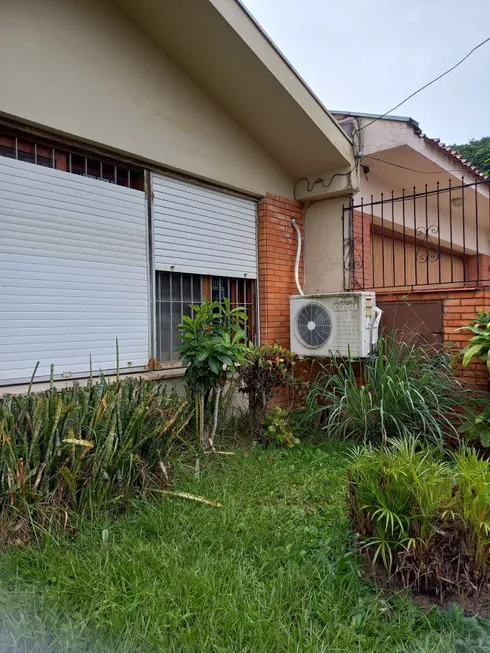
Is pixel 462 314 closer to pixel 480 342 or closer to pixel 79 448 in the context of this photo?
pixel 480 342

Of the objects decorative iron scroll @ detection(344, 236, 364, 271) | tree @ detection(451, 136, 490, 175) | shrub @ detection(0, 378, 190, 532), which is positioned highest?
tree @ detection(451, 136, 490, 175)

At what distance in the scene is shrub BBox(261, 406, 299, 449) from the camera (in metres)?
4.73

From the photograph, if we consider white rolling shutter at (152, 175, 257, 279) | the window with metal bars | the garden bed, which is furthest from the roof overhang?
the garden bed

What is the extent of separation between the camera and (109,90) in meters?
4.24

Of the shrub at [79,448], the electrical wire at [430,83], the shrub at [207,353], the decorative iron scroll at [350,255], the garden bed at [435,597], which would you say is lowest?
the garden bed at [435,597]

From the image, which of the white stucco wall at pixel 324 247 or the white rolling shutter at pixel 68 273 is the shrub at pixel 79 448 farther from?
the white stucco wall at pixel 324 247

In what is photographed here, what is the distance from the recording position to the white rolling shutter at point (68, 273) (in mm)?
3672

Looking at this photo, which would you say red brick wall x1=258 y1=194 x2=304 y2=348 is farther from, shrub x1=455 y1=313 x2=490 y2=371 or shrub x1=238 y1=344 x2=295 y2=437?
shrub x1=455 y1=313 x2=490 y2=371

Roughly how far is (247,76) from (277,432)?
13.5ft

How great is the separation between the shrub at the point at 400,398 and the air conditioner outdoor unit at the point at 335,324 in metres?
0.22

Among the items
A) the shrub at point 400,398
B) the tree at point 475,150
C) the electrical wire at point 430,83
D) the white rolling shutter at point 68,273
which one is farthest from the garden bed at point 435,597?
the tree at point 475,150

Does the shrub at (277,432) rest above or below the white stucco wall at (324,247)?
below

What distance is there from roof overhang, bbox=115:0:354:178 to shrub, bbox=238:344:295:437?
2852 millimetres

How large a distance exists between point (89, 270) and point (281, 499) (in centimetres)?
284
